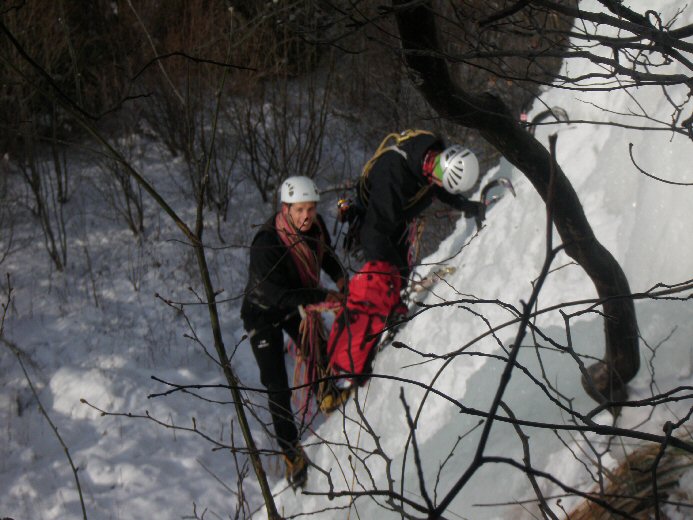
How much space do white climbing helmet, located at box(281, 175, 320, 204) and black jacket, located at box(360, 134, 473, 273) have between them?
492mm

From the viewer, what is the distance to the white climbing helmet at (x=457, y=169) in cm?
396

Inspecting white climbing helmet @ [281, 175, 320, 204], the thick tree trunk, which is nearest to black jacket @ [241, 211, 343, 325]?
white climbing helmet @ [281, 175, 320, 204]

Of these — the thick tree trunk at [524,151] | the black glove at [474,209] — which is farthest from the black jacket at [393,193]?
the thick tree trunk at [524,151]

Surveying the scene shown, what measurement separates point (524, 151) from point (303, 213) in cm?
216

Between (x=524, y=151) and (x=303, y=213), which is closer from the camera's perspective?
(x=524, y=151)

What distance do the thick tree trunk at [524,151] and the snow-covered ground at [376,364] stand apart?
7.5 inches

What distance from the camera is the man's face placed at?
3.76 meters

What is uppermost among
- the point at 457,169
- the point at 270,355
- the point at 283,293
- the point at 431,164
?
the point at 431,164

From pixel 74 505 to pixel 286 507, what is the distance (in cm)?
164

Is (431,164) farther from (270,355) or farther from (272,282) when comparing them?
(270,355)

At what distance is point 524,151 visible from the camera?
5.95ft

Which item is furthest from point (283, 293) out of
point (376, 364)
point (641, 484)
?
point (641, 484)

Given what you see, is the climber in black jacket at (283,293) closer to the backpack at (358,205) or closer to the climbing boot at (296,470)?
the climbing boot at (296,470)

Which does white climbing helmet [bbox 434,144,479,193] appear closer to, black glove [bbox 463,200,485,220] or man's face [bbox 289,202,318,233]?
black glove [bbox 463,200,485,220]
